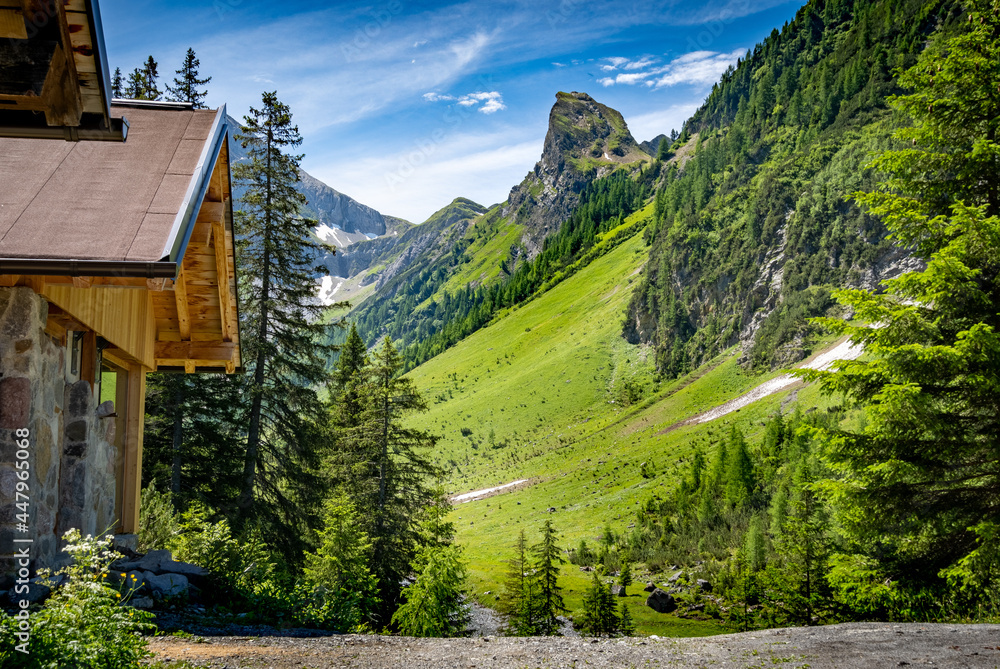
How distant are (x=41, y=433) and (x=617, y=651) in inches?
299

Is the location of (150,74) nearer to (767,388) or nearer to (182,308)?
(182,308)

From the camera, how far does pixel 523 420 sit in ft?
286

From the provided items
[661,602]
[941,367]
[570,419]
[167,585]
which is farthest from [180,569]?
[570,419]

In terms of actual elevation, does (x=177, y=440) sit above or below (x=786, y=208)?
below

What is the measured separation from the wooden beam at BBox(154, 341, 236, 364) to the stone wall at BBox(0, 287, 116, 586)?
421 cm

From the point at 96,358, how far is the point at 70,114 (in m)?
5.70

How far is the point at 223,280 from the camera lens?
1148 centimetres

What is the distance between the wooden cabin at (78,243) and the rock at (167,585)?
3.67ft

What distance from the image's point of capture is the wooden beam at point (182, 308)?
37.6ft

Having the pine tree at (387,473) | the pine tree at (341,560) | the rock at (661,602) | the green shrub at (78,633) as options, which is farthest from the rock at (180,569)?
the rock at (661,602)

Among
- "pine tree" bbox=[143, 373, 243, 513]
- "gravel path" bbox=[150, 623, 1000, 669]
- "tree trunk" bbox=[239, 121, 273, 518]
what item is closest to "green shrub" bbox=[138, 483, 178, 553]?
"pine tree" bbox=[143, 373, 243, 513]

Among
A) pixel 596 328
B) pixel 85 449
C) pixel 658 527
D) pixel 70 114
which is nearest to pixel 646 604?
pixel 658 527

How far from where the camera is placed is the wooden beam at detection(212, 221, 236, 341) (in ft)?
33.8

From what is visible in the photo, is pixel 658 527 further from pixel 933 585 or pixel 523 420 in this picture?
pixel 523 420
